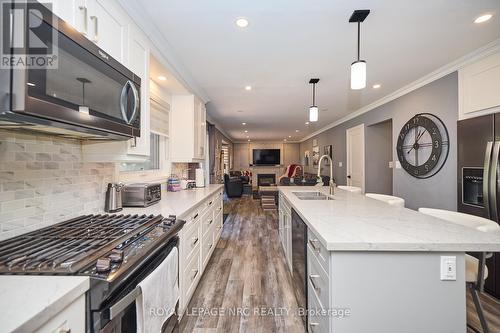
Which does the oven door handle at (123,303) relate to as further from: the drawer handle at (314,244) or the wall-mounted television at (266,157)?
the wall-mounted television at (266,157)

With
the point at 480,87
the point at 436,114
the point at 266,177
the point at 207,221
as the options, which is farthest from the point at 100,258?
the point at 266,177

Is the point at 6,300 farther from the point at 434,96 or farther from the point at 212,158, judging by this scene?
the point at 212,158

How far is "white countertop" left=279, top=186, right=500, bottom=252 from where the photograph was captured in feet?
3.54

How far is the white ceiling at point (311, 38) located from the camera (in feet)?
5.54

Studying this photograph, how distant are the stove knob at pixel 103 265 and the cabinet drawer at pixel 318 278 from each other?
1.01 m

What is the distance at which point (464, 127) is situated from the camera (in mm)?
2467

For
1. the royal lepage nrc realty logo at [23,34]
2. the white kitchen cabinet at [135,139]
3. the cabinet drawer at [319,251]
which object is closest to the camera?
the royal lepage nrc realty logo at [23,34]

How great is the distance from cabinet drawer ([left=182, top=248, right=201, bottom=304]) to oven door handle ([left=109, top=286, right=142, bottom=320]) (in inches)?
36.5

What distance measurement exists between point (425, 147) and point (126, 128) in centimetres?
375

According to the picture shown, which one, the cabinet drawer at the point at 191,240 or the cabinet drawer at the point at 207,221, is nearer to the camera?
the cabinet drawer at the point at 191,240

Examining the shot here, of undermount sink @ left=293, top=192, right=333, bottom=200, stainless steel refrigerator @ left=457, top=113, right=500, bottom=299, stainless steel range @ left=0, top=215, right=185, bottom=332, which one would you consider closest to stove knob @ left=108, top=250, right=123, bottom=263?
stainless steel range @ left=0, top=215, right=185, bottom=332

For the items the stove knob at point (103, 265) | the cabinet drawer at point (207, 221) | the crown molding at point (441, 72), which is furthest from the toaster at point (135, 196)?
the crown molding at point (441, 72)

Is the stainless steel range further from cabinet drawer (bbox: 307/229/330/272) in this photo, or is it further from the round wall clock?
the round wall clock

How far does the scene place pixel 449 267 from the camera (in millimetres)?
1092
